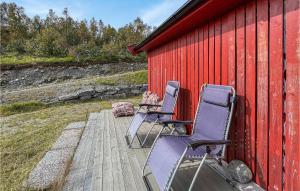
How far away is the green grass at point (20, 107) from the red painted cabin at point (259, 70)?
24.7 feet

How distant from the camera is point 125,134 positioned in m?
4.48

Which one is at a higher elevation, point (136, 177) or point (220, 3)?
point (220, 3)

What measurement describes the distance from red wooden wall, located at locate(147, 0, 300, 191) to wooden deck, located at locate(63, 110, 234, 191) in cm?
49

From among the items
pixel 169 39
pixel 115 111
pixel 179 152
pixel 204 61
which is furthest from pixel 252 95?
pixel 115 111

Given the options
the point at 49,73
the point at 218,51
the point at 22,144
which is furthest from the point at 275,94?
the point at 49,73

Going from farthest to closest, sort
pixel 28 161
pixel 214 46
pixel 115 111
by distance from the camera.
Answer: pixel 115 111 < pixel 28 161 < pixel 214 46

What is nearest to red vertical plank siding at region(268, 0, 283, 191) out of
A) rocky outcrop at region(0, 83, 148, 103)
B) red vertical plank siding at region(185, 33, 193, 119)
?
A: red vertical plank siding at region(185, 33, 193, 119)

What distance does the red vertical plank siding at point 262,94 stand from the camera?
Answer: 7.30 feet

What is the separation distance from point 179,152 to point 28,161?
269cm

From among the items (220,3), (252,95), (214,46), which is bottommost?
(252,95)

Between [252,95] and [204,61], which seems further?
[204,61]

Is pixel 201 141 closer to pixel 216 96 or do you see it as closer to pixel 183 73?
pixel 216 96

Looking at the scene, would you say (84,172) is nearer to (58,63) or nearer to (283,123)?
(283,123)

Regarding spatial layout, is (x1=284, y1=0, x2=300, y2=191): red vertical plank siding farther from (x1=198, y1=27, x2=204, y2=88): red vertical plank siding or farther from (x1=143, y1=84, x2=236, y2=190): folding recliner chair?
(x1=198, y1=27, x2=204, y2=88): red vertical plank siding
